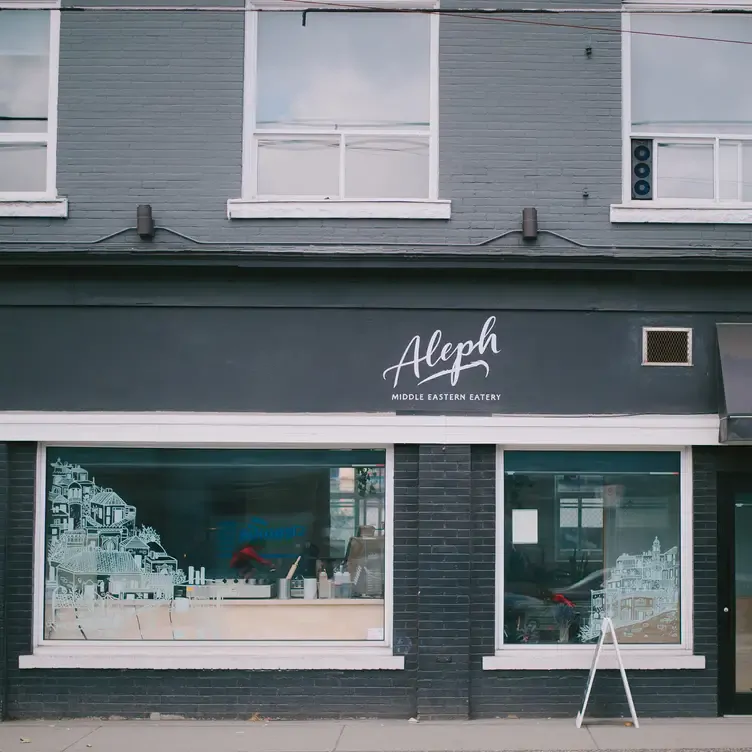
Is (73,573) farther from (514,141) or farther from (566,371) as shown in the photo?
(514,141)

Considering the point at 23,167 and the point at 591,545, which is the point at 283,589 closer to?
the point at 591,545

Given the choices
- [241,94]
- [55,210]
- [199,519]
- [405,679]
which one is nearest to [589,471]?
[405,679]

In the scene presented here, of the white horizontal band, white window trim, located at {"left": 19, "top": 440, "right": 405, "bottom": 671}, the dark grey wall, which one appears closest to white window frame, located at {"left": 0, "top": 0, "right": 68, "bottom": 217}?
the dark grey wall

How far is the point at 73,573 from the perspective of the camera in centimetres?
916

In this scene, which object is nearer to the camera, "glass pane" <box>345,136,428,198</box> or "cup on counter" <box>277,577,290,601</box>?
"cup on counter" <box>277,577,290,601</box>

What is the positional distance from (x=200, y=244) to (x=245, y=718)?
15.0 feet

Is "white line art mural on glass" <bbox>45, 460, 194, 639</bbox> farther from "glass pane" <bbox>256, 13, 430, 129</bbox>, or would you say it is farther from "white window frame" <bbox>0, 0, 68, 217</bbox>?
"glass pane" <bbox>256, 13, 430, 129</bbox>

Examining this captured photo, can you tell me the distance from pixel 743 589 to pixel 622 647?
4.41 ft

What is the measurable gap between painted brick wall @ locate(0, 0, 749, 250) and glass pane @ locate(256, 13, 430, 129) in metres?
0.34

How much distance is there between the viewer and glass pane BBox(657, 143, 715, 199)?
9.38 metres

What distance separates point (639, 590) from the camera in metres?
9.21

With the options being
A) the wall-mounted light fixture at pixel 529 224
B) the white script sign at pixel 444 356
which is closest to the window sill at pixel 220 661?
the white script sign at pixel 444 356

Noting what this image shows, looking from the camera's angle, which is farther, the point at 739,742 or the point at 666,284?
Result: the point at 666,284

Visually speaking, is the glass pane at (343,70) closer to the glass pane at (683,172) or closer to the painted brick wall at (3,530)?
the glass pane at (683,172)
